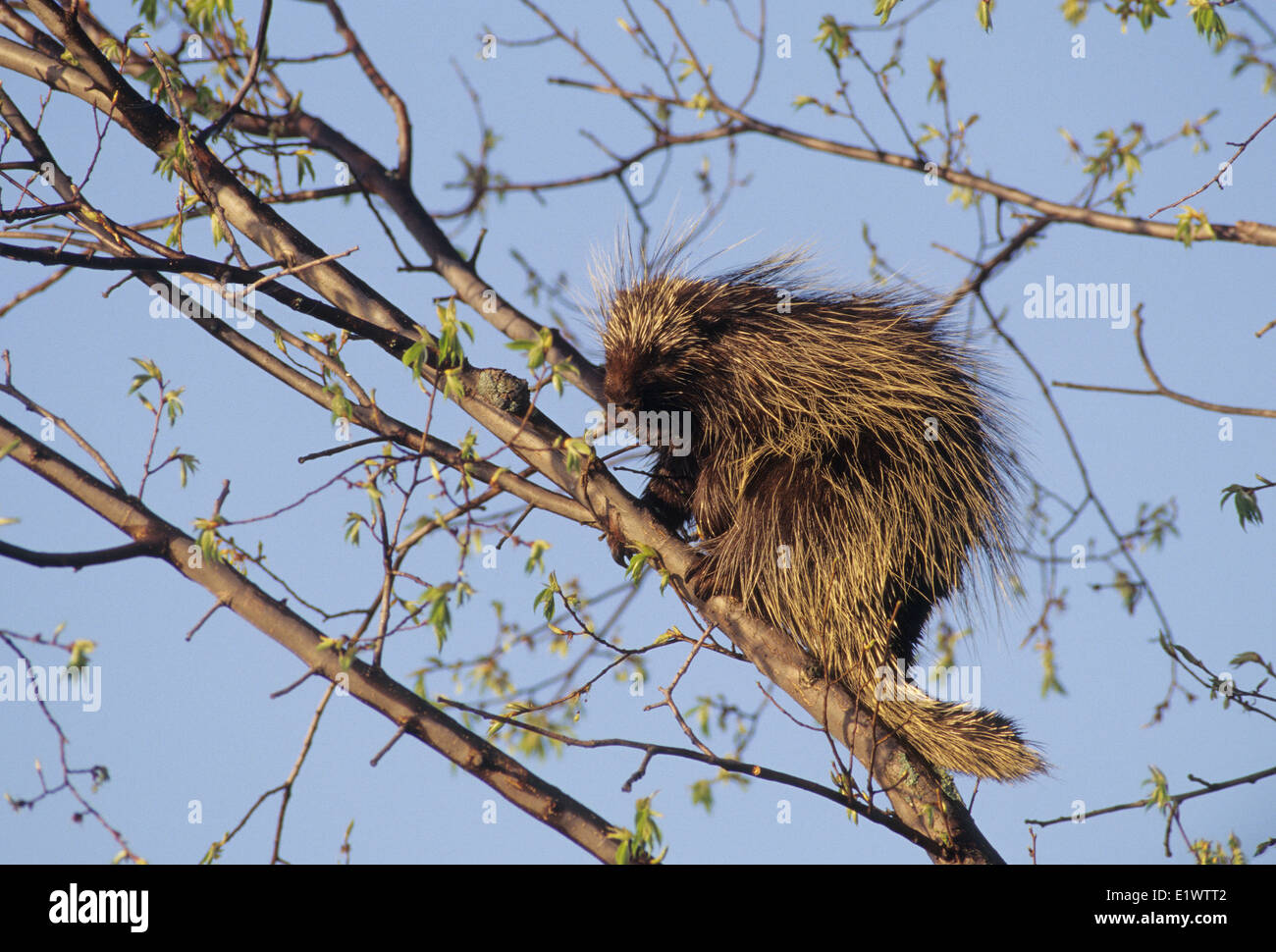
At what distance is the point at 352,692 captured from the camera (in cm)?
270

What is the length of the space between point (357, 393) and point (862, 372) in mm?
2121

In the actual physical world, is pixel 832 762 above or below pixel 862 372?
below

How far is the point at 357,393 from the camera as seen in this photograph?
288 centimetres

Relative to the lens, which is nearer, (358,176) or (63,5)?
(63,5)

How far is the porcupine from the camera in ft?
11.7

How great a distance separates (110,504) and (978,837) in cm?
261

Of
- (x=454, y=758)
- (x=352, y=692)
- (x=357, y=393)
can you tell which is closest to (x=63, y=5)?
(x=357, y=393)

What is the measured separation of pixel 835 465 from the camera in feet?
13.1

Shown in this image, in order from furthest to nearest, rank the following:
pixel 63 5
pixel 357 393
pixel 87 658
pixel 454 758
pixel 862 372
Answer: pixel 862 372
pixel 63 5
pixel 357 393
pixel 454 758
pixel 87 658

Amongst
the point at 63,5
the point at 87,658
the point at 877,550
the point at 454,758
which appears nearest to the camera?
the point at 87,658

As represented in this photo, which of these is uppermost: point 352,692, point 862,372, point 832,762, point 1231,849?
point 862,372

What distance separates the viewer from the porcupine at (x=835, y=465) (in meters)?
3.55
